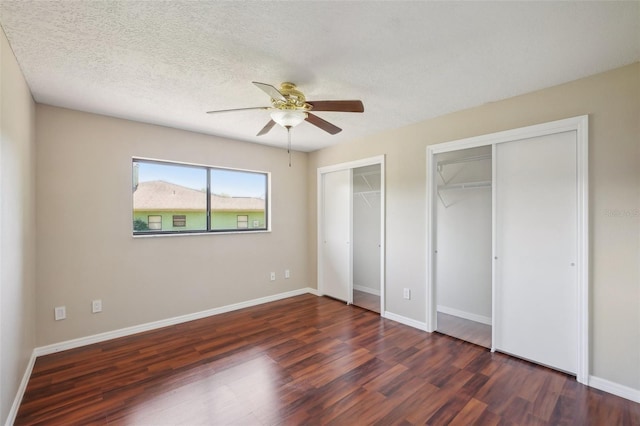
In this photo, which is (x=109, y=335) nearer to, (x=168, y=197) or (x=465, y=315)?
(x=168, y=197)

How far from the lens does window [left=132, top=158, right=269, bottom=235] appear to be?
3.50 m

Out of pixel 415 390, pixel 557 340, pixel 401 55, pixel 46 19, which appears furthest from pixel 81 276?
pixel 557 340

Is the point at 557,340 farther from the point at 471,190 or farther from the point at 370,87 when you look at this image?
the point at 370,87

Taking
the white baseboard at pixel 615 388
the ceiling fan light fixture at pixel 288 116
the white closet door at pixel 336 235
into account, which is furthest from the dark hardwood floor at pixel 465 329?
the ceiling fan light fixture at pixel 288 116

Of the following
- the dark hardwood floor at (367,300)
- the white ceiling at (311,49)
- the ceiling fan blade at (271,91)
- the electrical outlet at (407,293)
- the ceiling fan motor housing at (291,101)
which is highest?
the white ceiling at (311,49)

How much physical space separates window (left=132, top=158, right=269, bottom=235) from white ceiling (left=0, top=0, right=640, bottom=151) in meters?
0.96

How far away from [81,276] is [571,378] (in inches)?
184

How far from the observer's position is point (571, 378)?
2375 mm

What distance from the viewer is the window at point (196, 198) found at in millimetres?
3500

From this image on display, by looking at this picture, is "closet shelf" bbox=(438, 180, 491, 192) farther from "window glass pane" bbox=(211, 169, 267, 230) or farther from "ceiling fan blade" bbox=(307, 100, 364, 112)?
"window glass pane" bbox=(211, 169, 267, 230)

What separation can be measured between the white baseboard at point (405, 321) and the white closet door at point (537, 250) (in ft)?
2.50

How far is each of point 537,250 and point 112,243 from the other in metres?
4.31

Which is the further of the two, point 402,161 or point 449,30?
point 402,161

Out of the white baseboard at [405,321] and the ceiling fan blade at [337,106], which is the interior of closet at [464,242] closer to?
the white baseboard at [405,321]
